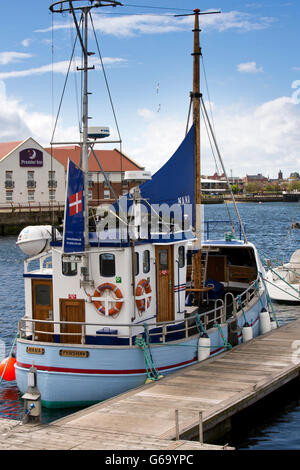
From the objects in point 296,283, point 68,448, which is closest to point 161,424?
point 68,448

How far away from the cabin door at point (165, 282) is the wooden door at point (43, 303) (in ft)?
9.74

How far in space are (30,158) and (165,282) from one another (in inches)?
3034

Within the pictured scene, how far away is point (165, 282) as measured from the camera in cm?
1817

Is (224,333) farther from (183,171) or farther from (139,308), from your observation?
(183,171)

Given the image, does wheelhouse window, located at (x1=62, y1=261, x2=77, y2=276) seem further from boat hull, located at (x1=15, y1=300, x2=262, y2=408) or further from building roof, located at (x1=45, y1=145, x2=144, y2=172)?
building roof, located at (x1=45, y1=145, x2=144, y2=172)

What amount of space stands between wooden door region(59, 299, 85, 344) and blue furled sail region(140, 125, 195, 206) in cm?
465

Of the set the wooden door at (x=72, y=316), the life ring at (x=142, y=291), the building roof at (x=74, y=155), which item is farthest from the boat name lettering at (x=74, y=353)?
the building roof at (x=74, y=155)

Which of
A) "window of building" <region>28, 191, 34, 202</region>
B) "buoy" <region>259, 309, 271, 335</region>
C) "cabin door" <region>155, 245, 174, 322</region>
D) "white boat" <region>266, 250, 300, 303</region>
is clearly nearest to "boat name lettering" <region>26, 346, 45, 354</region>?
"cabin door" <region>155, 245, 174, 322</region>

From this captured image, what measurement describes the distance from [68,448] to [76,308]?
5.67m

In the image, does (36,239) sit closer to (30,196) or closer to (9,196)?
(9,196)

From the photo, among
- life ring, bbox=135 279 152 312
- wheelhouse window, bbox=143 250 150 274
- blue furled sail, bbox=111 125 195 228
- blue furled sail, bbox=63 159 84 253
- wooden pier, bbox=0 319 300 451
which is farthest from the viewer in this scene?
blue furled sail, bbox=111 125 195 228

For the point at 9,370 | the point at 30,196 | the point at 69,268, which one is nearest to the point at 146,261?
the point at 69,268

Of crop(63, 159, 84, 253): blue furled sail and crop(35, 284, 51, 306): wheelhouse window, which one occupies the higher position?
crop(63, 159, 84, 253): blue furled sail

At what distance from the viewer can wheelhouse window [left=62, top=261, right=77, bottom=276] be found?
17.0 m
